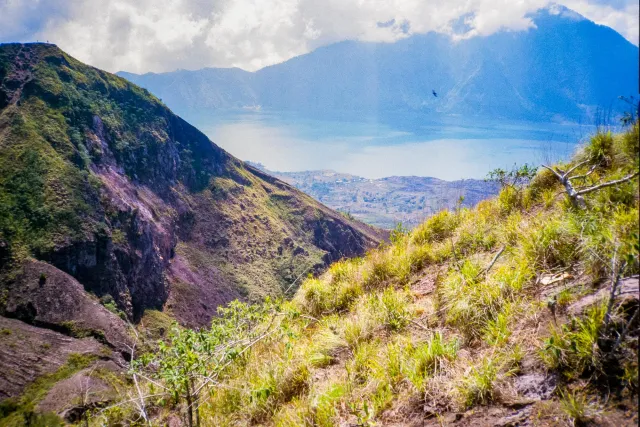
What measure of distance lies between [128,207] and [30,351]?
43359 mm

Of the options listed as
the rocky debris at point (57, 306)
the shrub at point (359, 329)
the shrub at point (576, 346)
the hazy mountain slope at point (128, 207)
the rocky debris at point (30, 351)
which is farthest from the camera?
the hazy mountain slope at point (128, 207)

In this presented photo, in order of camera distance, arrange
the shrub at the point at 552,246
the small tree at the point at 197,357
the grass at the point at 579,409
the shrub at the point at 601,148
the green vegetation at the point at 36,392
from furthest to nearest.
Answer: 1. the green vegetation at the point at 36,392
2. the shrub at the point at 601,148
3. the small tree at the point at 197,357
4. the shrub at the point at 552,246
5. the grass at the point at 579,409

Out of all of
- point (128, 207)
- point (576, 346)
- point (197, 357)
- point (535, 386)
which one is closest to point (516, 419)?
point (535, 386)

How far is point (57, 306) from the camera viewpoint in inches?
1784

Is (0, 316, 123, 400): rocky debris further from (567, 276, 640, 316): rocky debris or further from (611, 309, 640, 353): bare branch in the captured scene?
(611, 309, 640, 353): bare branch

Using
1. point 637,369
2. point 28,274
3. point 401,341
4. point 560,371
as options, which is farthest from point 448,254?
point 28,274

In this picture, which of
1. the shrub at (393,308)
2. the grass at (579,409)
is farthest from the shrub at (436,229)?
the grass at (579,409)

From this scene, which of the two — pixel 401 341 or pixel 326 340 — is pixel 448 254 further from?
pixel 326 340

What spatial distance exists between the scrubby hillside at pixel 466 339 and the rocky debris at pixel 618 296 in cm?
2

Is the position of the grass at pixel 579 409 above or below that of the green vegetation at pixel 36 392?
above

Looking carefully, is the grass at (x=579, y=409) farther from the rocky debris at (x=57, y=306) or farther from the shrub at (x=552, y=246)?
the rocky debris at (x=57, y=306)

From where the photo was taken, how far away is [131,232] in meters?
72.1

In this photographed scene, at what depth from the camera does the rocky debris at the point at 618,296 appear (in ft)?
9.14

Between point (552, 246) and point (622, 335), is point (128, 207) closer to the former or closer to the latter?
point (552, 246)
